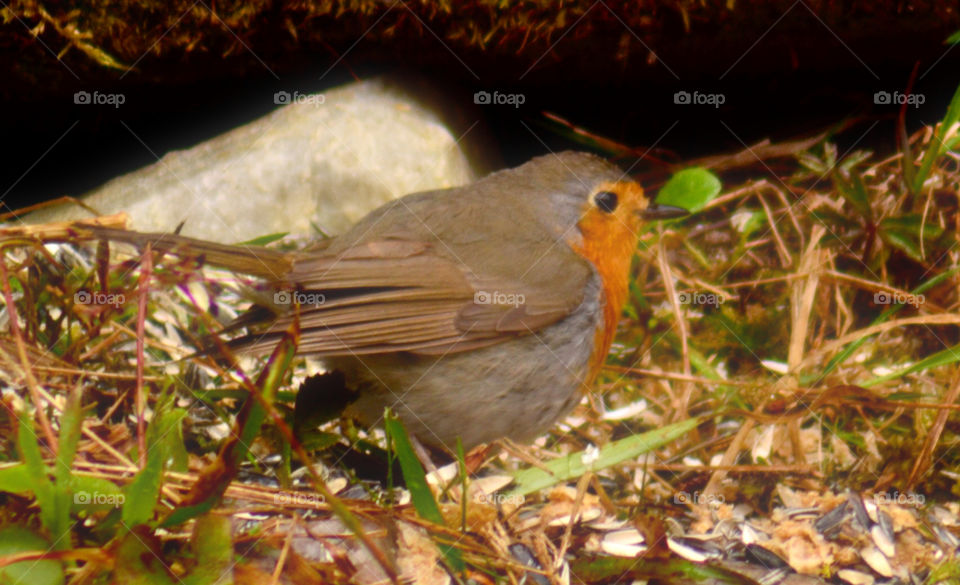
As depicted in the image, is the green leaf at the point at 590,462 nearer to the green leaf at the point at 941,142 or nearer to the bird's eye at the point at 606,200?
the bird's eye at the point at 606,200

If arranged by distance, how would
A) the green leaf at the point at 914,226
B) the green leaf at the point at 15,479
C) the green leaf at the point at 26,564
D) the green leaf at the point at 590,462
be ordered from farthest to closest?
1. the green leaf at the point at 914,226
2. the green leaf at the point at 590,462
3. the green leaf at the point at 15,479
4. the green leaf at the point at 26,564

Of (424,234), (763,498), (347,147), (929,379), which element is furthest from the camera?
(347,147)

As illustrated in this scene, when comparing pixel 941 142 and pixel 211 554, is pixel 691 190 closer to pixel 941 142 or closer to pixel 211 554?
pixel 941 142

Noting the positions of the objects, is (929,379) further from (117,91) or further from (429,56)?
(117,91)

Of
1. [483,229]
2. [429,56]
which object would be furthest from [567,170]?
[429,56]

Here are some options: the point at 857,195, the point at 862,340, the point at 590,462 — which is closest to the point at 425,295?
the point at 590,462

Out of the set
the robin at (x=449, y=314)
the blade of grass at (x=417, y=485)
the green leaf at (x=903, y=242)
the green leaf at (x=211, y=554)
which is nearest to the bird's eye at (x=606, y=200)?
the robin at (x=449, y=314)
